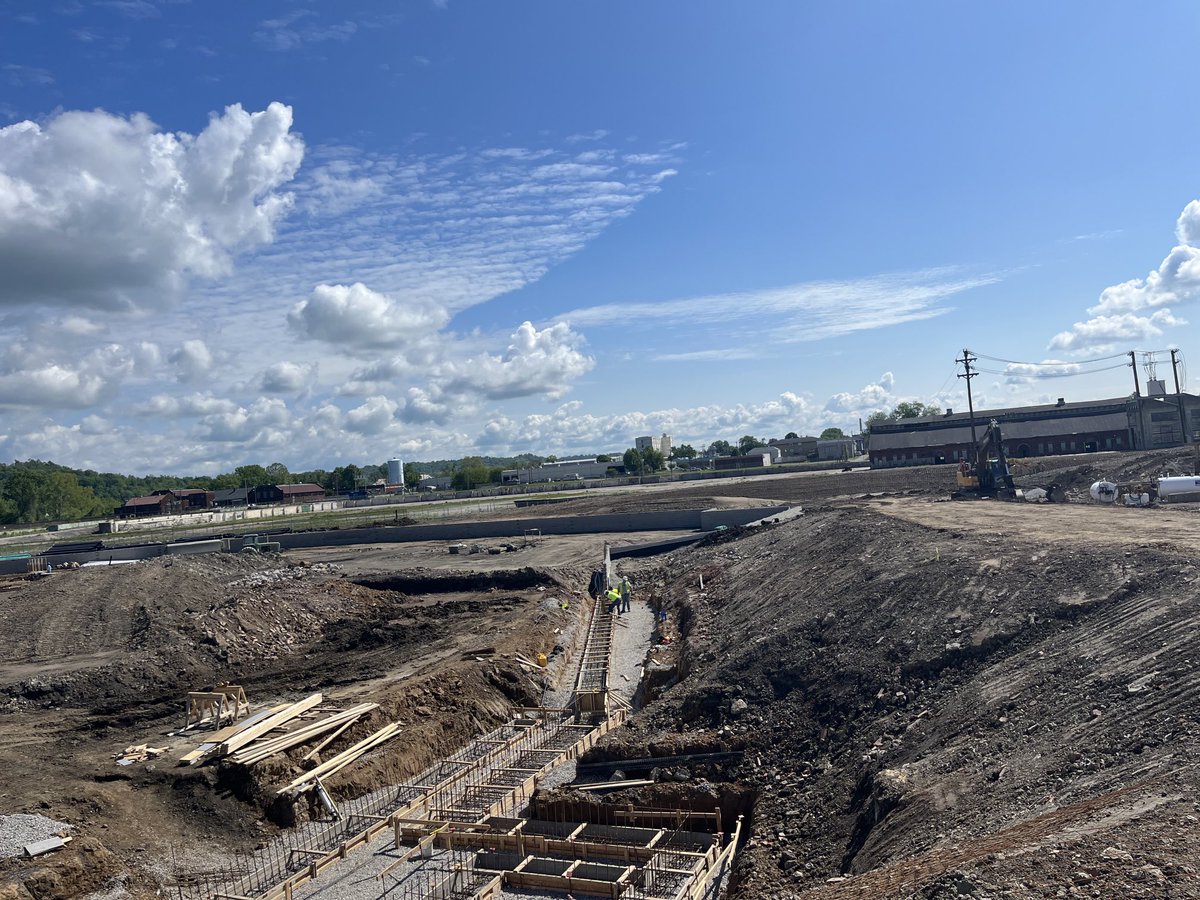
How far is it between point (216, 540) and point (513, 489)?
51.1 m

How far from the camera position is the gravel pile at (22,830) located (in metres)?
13.8

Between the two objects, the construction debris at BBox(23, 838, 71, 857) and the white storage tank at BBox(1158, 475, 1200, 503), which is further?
the white storage tank at BBox(1158, 475, 1200, 503)

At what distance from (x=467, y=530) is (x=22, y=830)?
1860 inches

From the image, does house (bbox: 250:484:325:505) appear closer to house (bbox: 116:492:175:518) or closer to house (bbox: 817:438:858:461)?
house (bbox: 116:492:175:518)

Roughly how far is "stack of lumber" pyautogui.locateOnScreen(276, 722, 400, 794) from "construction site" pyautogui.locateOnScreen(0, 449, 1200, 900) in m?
0.06

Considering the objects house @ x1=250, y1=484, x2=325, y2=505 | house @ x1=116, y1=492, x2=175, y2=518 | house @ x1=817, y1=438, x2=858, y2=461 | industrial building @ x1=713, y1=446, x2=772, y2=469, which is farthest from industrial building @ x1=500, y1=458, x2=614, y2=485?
house @ x1=116, y1=492, x2=175, y2=518

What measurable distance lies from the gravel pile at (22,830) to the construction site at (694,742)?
0.06 m

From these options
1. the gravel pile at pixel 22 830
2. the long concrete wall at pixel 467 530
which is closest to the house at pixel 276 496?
the long concrete wall at pixel 467 530

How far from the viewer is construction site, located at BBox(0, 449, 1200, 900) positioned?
1123cm

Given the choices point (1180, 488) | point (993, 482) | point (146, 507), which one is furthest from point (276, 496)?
point (1180, 488)

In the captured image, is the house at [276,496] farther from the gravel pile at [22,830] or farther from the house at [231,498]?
the gravel pile at [22,830]

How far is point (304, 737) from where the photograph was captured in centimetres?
1867

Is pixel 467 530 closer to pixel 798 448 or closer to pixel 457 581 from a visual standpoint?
pixel 457 581

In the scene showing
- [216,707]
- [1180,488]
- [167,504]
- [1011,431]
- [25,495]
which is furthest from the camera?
[25,495]
